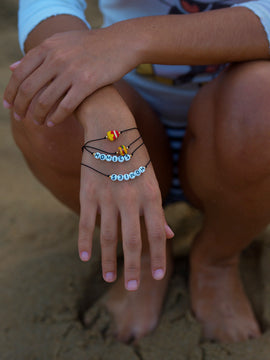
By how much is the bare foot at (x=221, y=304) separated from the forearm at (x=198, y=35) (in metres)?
0.64

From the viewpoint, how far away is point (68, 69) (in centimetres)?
90

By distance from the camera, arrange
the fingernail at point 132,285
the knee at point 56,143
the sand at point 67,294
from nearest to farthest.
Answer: the fingernail at point 132,285, the knee at point 56,143, the sand at point 67,294

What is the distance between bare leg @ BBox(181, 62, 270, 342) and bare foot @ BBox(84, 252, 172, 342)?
12cm

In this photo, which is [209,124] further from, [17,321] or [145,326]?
[17,321]

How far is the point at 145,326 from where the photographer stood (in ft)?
3.99

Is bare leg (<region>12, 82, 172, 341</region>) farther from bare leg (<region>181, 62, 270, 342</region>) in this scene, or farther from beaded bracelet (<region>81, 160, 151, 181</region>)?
beaded bracelet (<region>81, 160, 151, 181</region>)

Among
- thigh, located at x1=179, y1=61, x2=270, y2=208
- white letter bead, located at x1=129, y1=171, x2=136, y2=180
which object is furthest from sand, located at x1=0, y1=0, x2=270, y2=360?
white letter bead, located at x1=129, y1=171, x2=136, y2=180

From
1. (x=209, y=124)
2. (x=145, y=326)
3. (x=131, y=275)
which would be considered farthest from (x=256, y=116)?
(x=145, y=326)

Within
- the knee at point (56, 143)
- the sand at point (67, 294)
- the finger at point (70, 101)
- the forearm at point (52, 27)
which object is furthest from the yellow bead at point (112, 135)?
the sand at point (67, 294)

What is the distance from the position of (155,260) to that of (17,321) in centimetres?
63

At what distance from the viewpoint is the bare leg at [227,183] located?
3.16ft

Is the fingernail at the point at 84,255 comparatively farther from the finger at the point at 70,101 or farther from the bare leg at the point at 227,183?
the bare leg at the point at 227,183

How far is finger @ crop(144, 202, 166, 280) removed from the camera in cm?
82

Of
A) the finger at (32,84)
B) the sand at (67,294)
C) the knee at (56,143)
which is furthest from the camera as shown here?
the sand at (67,294)
